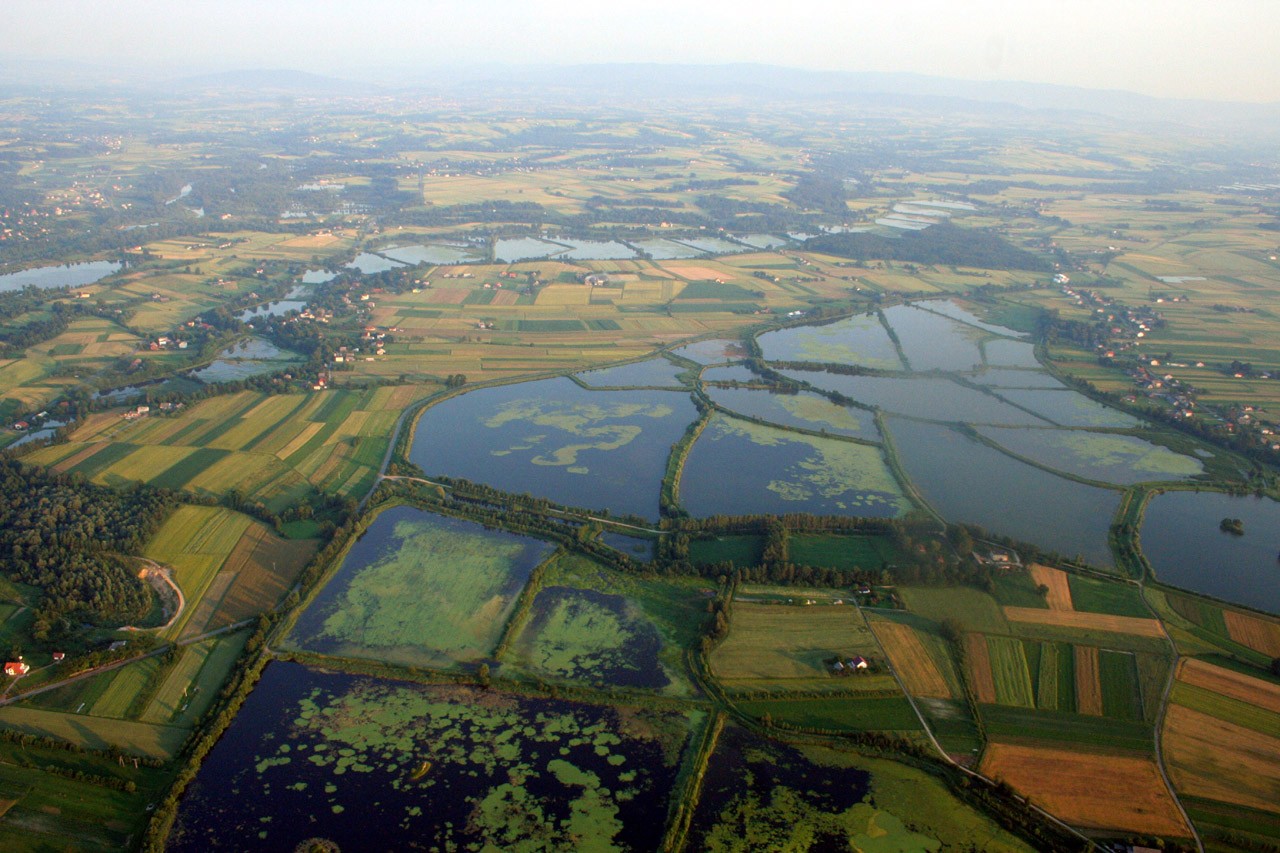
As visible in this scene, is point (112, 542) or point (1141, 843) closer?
point (1141, 843)

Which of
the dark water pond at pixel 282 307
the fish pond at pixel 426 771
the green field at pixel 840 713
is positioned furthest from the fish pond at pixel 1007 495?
the dark water pond at pixel 282 307

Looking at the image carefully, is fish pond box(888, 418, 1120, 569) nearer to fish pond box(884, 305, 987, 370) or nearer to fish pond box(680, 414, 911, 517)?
fish pond box(680, 414, 911, 517)

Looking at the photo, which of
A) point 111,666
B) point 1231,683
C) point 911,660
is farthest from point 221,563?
point 1231,683

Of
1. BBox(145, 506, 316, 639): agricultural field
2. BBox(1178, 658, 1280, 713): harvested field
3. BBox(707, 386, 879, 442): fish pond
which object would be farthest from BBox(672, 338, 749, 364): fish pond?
BBox(1178, 658, 1280, 713): harvested field

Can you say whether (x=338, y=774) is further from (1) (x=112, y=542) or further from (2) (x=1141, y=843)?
(2) (x=1141, y=843)

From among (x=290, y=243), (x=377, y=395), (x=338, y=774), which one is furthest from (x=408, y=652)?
(x=290, y=243)

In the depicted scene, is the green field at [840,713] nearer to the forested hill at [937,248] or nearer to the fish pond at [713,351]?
the fish pond at [713,351]
